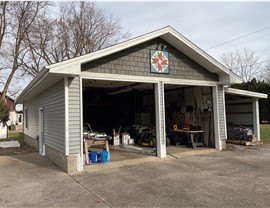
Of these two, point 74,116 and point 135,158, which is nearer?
point 74,116

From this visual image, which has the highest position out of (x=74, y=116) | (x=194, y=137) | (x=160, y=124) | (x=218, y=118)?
(x=74, y=116)

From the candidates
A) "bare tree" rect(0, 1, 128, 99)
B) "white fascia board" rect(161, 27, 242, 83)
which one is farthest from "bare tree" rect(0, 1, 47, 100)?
"white fascia board" rect(161, 27, 242, 83)

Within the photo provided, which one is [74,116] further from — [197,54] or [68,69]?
[197,54]

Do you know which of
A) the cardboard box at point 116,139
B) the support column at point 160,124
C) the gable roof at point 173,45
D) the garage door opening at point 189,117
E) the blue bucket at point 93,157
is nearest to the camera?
the gable roof at point 173,45

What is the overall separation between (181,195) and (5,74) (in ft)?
84.1

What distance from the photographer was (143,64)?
8.45m

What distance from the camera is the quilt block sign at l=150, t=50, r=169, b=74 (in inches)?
340

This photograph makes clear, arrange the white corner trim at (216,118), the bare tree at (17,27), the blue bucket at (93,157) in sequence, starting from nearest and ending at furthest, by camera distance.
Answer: the blue bucket at (93,157) < the white corner trim at (216,118) < the bare tree at (17,27)

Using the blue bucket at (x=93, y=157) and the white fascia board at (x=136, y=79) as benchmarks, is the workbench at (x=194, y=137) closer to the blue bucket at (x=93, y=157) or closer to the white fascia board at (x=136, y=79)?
the white fascia board at (x=136, y=79)

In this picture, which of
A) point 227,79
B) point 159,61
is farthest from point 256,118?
point 159,61

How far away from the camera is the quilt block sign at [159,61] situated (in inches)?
340

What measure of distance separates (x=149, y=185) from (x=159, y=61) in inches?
182

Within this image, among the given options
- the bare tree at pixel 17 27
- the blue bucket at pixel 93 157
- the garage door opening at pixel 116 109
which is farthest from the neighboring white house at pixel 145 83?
the bare tree at pixel 17 27

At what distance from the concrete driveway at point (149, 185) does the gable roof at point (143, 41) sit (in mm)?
2749
